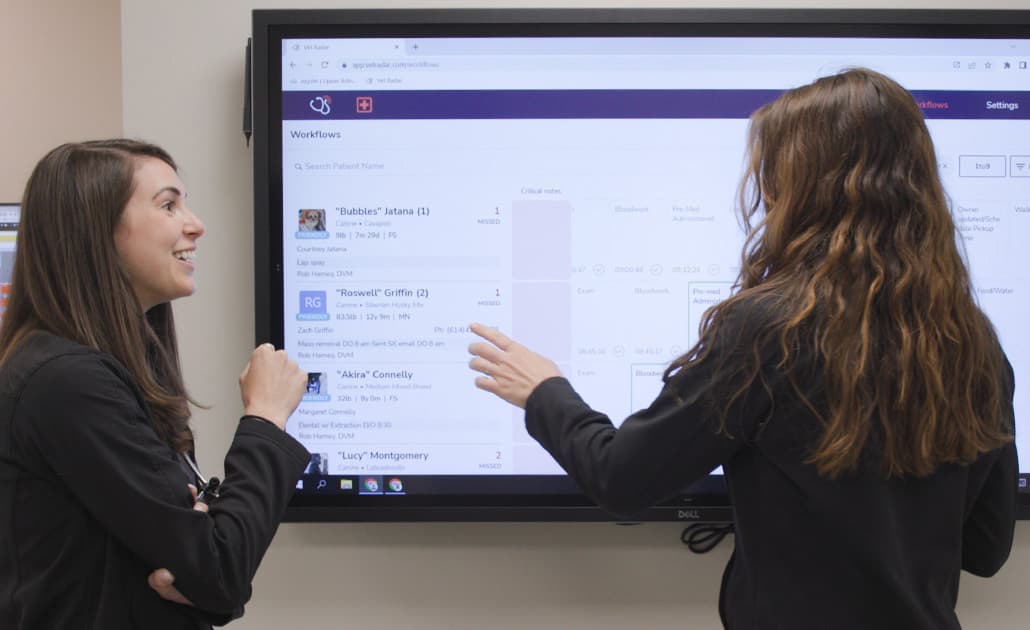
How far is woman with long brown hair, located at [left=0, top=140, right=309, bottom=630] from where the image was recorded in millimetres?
1062

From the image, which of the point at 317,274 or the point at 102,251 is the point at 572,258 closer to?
the point at 317,274

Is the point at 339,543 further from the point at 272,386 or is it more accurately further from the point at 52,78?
the point at 52,78

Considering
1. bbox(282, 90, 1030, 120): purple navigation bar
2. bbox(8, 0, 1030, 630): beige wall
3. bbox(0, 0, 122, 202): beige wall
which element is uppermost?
bbox(0, 0, 122, 202): beige wall

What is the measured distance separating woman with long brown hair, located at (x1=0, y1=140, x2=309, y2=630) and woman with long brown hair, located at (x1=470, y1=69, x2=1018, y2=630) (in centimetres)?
49

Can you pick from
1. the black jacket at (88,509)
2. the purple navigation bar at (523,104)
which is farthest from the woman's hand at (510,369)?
the purple navigation bar at (523,104)

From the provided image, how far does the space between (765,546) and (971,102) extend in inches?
47.2

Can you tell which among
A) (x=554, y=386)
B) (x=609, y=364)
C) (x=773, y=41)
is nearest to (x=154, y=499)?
(x=554, y=386)

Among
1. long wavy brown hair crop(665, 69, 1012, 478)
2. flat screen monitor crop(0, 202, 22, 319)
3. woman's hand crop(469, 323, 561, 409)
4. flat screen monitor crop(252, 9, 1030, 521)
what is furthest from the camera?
flat screen monitor crop(0, 202, 22, 319)

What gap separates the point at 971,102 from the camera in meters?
1.79

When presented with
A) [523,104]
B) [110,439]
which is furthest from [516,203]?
[110,439]

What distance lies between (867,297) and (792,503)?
0.28 metres

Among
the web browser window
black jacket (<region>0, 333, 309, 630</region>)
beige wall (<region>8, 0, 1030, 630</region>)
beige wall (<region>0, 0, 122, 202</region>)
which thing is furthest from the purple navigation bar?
beige wall (<region>0, 0, 122, 202</region>)

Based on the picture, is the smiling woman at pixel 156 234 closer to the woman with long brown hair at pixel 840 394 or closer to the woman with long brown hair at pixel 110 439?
the woman with long brown hair at pixel 110 439

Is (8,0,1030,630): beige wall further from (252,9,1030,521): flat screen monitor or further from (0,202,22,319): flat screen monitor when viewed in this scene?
(0,202,22,319): flat screen monitor
